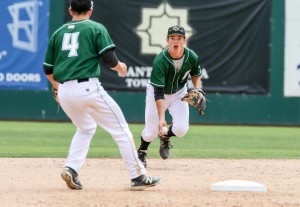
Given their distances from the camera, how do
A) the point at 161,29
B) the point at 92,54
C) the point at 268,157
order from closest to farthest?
the point at 92,54 < the point at 268,157 < the point at 161,29

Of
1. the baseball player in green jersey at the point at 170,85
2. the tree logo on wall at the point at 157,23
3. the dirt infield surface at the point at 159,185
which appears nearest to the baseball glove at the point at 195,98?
the baseball player in green jersey at the point at 170,85

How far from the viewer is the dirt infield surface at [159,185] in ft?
20.1

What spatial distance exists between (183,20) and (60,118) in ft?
11.8

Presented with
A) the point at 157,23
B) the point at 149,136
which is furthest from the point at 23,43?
the point at 149,136

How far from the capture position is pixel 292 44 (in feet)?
59.7

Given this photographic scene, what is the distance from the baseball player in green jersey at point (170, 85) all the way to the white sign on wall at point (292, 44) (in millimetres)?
9072

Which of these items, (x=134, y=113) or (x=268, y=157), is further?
(x=134, y=113)

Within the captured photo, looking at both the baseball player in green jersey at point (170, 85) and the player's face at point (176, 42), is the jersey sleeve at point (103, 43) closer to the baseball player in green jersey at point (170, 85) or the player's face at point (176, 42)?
the baseball player in green jersey at point (170, 85)

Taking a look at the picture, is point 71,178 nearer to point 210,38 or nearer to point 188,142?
point 188,142

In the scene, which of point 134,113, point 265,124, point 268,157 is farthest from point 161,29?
point 268,157

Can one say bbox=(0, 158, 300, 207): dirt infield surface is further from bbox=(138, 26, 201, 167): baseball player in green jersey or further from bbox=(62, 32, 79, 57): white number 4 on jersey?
bbox=(62, 32, 79, 57): white number 4 on jersey

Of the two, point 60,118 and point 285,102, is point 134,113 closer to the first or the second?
point 60,118

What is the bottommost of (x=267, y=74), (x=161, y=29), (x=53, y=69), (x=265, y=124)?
(x=265, y=124)

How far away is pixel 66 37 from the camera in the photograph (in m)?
6.66
